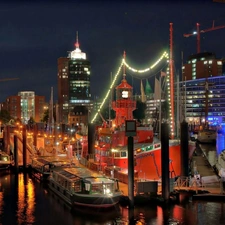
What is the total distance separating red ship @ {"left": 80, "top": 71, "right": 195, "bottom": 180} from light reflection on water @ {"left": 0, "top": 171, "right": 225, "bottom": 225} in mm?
7998

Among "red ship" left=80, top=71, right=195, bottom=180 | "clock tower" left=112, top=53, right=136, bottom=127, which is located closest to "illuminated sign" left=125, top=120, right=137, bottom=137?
"red ship" left=80, top=71, right=195, bottom=180

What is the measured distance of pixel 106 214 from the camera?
3416 cm

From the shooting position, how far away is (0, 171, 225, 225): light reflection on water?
3244 centimetres

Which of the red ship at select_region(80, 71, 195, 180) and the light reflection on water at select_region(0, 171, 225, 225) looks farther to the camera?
the red ship at select_region(80, 71, 195, 180)

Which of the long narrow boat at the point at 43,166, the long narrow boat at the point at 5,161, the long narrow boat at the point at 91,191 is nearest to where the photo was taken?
the long narrow boat at the point at 91,191

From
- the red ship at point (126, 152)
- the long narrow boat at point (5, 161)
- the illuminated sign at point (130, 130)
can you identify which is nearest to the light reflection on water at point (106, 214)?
the illuminated sign at point (130, 130)

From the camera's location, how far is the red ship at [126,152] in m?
45.5

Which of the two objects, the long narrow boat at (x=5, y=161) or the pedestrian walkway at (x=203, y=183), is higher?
the long narrow boat at (x=5, y=161)

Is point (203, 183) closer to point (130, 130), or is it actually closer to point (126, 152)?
point (126, 152)

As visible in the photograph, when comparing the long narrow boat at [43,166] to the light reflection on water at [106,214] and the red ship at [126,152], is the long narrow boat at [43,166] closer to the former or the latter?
the red ship at [126,152]

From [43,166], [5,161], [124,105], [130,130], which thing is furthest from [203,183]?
[5,161]

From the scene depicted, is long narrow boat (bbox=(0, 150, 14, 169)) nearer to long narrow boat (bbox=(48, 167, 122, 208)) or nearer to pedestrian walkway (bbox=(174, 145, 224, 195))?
long narrow boat (bbox=(48, 167, 122, 208))

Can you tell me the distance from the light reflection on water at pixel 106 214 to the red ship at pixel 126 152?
26.2 feet

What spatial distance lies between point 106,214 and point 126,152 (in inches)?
496
